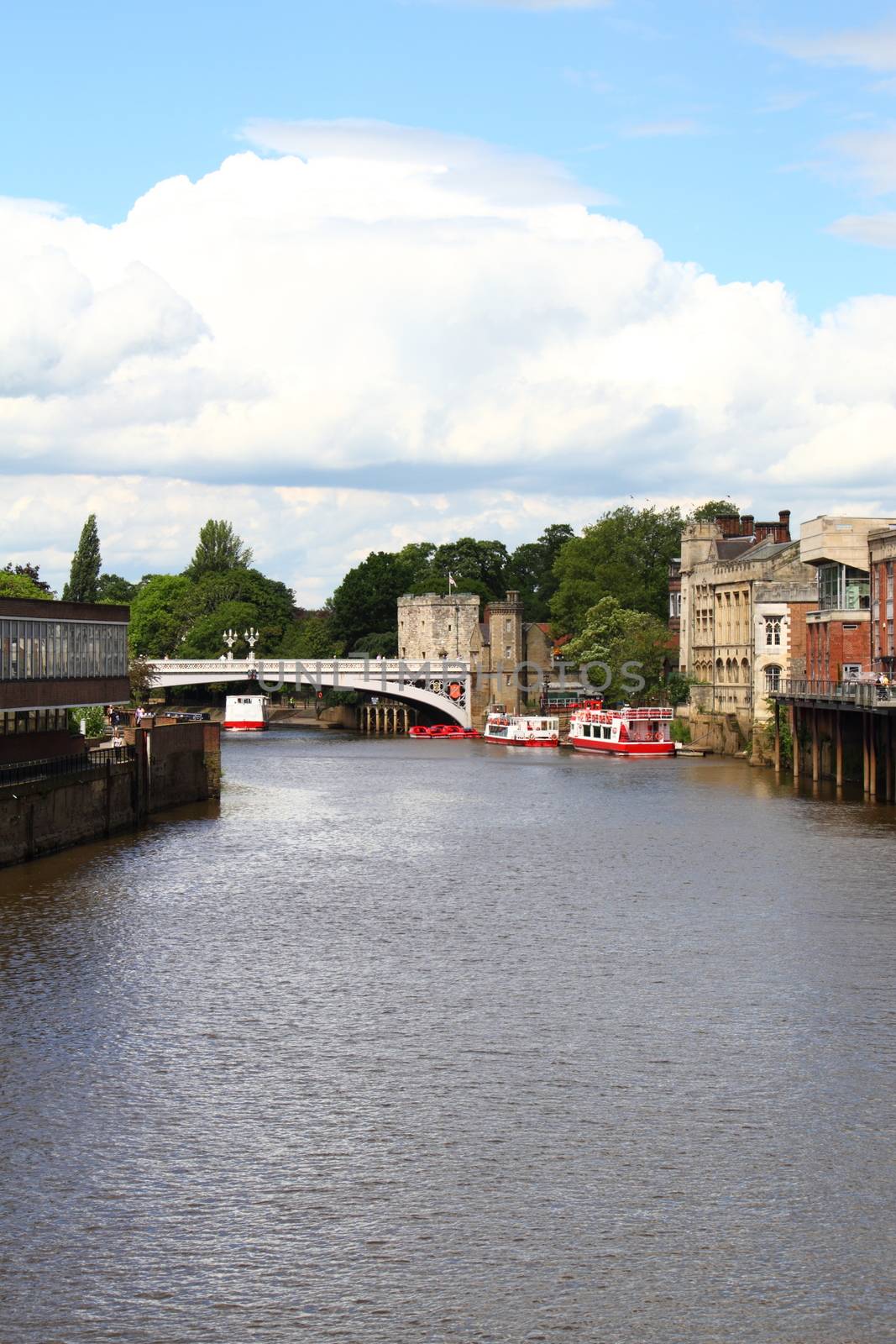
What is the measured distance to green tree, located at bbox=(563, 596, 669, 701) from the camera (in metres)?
132

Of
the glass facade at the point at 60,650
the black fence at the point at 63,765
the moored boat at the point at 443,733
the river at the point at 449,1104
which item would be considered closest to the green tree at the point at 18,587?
the moored boat at the point at 443,733

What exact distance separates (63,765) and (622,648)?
7302 centimetres

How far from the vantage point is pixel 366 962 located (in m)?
41.3

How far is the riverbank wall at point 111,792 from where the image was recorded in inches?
2245

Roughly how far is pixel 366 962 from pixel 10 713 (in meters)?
27.7

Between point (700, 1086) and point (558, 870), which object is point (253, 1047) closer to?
point (700, 1086)

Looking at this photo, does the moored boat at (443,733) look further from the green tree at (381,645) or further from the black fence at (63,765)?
the black fence at (63,765)

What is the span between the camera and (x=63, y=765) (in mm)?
64500

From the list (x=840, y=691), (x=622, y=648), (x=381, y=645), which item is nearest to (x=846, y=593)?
(x=840, y=691)

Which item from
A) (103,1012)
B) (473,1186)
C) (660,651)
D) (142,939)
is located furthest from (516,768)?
(473,1186)

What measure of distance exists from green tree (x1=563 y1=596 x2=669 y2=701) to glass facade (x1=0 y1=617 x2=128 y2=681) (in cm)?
6018

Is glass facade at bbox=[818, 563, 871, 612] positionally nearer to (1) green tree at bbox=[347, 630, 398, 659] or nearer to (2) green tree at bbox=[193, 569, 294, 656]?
(1) green tree at bbox=[347, 630, 398, 659]

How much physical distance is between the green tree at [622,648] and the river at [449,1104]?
74374 mm

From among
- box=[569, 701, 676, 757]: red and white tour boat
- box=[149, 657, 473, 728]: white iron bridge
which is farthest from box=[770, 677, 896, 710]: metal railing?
box=[149, 657, 473, 728]: white iron bridge
